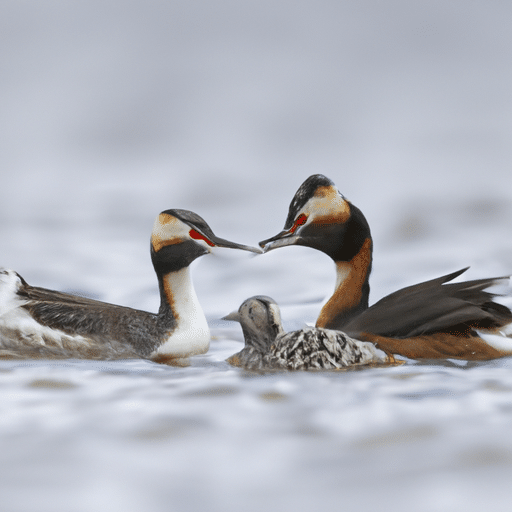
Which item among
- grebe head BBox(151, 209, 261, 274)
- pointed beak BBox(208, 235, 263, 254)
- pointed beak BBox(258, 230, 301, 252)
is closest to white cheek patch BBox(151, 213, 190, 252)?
grebe head BBox(151, 209, 261, 274)

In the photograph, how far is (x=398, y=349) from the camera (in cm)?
496

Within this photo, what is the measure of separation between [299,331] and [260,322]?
0.32m

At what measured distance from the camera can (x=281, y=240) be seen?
5.60m

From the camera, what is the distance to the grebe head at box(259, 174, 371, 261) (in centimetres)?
555

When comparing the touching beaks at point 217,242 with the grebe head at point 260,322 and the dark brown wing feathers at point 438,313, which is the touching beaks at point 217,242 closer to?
the grebe head at point 260,322

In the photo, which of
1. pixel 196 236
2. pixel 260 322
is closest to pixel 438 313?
pixel 260 322

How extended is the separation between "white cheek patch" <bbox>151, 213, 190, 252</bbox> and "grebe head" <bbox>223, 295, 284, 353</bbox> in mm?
768

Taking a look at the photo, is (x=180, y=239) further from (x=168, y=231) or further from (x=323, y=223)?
(x=323, y=223)

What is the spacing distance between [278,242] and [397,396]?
5.28 feet

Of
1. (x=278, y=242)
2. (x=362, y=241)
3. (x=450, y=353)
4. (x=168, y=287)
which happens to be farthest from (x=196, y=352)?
(x=450, y=353)

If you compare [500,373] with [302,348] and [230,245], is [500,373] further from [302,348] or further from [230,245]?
[230,245]

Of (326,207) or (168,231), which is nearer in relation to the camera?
(326,207)

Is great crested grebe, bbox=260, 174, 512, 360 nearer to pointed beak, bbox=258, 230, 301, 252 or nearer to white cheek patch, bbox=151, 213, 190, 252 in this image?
pointed beak, bbox=258, 230, 301, 252

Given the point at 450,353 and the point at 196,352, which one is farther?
the point at 196,352
